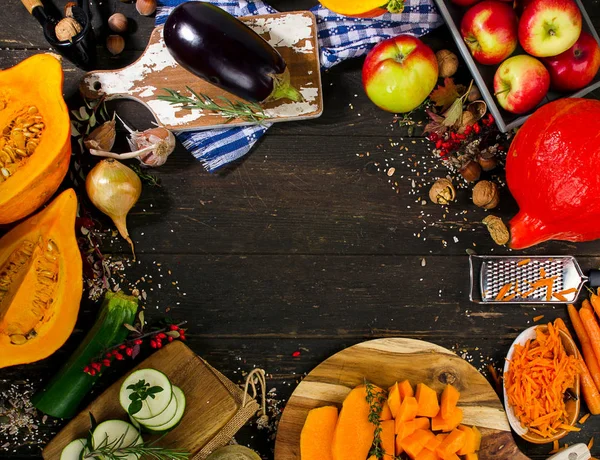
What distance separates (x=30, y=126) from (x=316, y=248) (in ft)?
2.63

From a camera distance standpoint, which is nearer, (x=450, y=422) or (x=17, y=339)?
Answer: (x=17, y=339)

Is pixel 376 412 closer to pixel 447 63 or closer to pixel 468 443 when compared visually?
pixel 468 443

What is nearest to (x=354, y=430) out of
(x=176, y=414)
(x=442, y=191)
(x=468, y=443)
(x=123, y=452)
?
(x=468, y=443)

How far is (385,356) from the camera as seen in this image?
5.11 ft

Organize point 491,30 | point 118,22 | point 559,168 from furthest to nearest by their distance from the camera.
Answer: point 118,22, point 491,30, point 559,168

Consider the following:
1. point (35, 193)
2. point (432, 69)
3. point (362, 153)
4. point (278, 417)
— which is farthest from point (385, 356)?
point (35, 193)

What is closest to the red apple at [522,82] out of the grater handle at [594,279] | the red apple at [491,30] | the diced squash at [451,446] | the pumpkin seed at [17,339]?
the red apple at [491,30]

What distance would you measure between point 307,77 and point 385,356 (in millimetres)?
799

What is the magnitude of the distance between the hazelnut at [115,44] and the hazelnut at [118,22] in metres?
0.02

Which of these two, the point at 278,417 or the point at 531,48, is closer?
the point at 531,48

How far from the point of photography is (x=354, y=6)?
144 centimetres

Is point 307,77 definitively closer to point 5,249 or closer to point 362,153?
point 362,153

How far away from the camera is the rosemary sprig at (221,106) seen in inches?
58.6

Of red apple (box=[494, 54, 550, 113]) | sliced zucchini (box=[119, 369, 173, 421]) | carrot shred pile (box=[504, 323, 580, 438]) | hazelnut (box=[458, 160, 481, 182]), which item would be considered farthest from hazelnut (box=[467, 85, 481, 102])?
sliced zucchini (box=[119, 369, 173, 421])
